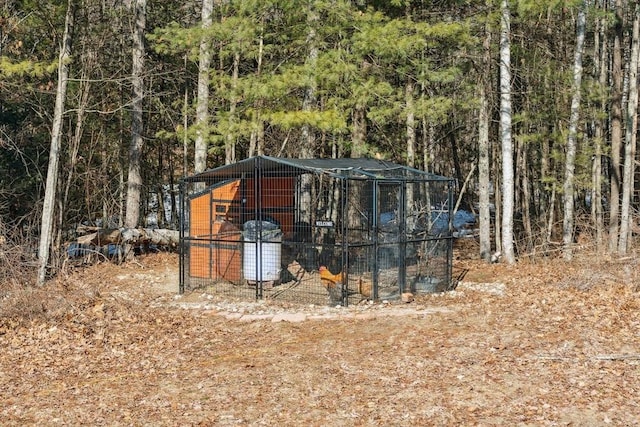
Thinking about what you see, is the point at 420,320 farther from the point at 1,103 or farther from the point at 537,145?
the point at 537,145

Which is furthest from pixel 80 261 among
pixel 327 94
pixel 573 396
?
pixel 573 396

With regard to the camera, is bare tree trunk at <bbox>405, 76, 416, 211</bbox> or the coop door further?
bare tree trunk at <bbox>405, 76, 416, 211</bbox>

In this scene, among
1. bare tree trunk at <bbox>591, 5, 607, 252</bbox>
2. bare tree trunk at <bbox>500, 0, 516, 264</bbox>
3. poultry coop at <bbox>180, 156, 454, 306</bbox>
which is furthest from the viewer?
bare tree trunk at <bbox>591, 5, 607, 252</bbox>

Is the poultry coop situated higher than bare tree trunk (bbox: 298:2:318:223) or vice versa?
bare tree trunk (bbox: 298:2:318:223)

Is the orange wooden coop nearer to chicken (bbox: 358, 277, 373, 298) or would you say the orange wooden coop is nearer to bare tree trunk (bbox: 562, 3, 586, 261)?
chicken (bbox: 358, 277, 373, 298)

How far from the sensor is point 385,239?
428 inches

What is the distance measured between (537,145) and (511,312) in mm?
13605

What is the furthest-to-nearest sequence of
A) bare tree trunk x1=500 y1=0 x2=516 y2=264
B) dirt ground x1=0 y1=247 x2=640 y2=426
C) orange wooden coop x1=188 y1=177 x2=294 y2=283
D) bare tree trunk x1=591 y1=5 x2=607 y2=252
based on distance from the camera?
bare tree trunk x1=591 y1=5 x2=607 y2=252
bare tree trunk x1=500 y1=0 x2=516 y2=264
orange wooden coop x1=188 y1=177 x2=294 y2=283
dirt ground x1=0 y1=247 x2=640 y2=426

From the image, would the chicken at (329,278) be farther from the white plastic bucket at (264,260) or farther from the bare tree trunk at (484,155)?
the bare tree trunk at (484,155)

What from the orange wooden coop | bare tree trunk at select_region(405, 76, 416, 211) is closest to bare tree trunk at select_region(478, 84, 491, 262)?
bare tree trunk at select_region(405, 76, 416, 211)

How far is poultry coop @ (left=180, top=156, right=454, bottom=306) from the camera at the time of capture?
1038 centimetres

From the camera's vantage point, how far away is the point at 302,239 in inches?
491

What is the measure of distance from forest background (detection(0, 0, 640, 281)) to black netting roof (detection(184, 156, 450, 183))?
160 cm

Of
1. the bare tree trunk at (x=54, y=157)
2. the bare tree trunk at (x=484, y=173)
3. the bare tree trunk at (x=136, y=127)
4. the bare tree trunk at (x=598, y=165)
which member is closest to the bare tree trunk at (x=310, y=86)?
the bare tree trunk at (x=484, y=173)
